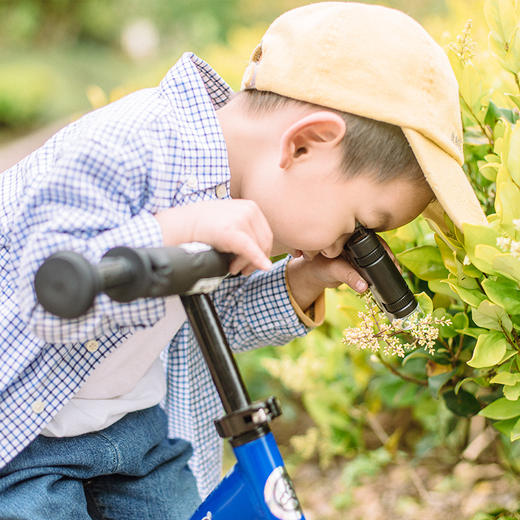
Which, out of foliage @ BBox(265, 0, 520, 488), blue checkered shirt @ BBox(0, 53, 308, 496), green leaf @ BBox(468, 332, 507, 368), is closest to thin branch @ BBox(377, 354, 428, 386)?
foliage @ BBox(265, 0, 520, 488)

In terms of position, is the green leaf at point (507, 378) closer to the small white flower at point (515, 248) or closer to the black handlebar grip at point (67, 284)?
the small white flower at point (515, 248)

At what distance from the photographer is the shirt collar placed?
1.11 m

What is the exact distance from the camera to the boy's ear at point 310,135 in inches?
41.2

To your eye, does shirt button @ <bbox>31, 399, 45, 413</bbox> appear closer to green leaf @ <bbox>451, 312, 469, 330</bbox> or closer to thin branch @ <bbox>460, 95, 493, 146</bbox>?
green leaf @ <bbox>451, 312, 469, 330</bbox>

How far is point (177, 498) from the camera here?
1.35 metres

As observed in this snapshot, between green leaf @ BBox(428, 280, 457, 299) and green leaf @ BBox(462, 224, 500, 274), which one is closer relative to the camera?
green leaf @ BBox(462, 224, 500, 274)

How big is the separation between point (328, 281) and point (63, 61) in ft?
37.6

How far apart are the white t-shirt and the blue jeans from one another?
0.03 metres

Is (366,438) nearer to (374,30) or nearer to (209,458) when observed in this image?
(209,458)

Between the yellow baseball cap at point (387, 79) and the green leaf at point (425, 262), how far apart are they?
152 millimetres

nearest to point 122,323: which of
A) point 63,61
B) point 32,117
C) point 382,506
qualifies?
point 382,506

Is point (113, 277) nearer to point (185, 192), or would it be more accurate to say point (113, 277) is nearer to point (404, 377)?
point (185, 192)

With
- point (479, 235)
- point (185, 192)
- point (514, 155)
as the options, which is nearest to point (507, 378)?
point (479, 235)

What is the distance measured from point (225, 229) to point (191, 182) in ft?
0.71
